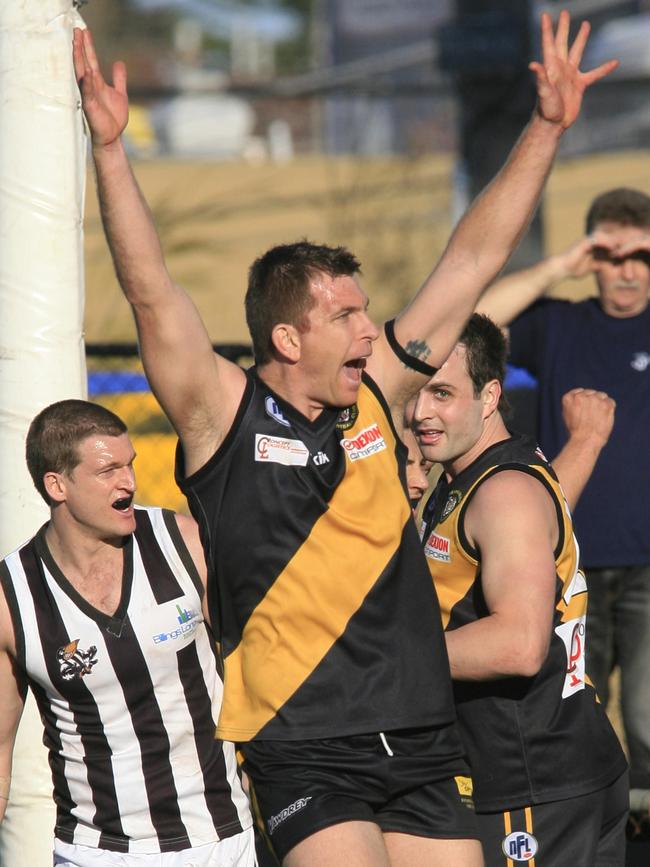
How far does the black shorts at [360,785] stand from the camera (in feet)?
10.9

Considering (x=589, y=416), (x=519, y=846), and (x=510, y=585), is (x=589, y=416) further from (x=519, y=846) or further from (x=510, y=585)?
(x=519, y=846)

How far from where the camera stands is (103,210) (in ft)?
10.8

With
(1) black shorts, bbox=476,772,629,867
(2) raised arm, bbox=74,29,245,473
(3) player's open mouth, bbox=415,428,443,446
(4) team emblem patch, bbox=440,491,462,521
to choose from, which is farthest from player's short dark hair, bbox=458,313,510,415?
(1) black shorts, bbox=476,772,629,867

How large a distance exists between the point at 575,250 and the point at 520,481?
8.22 feet

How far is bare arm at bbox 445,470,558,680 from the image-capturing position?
3.40 metres

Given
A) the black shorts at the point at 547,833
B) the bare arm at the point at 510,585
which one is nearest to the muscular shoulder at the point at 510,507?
A: the bare arm at the point at 510,585

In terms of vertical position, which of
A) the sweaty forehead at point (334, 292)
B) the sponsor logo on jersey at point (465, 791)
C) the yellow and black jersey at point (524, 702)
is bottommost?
the sponsor logo on jersey at point (465, 791)

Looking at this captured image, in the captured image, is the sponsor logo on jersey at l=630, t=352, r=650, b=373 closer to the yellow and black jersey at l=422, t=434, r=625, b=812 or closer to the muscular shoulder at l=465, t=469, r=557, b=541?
the yellow and black jersey at l=422, t=434, r=625, b=812

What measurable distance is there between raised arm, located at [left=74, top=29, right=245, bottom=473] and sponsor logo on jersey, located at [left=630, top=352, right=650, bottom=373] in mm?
2656

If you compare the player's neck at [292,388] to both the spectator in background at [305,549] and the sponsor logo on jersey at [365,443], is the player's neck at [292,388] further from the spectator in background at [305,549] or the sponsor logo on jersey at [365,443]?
the sponsor logo on jersey at [365,443]

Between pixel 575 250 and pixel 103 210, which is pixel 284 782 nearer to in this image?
pixel 103 210

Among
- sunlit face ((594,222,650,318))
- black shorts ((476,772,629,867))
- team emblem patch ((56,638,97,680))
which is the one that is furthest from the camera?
sunlit face ((594,222,650,318))

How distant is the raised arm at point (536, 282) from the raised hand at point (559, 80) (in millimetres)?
2106

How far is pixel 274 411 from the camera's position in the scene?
11.5ft
